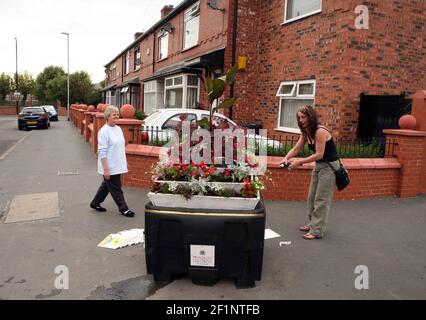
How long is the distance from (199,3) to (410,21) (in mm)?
8707

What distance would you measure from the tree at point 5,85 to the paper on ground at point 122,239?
63851mm

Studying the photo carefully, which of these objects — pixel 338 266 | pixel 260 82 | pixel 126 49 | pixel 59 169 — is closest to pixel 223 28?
pixel 260 82

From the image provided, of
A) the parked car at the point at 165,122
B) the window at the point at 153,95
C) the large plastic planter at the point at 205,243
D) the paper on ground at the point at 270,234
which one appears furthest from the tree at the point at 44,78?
the large plastic planter at the point at 205,243

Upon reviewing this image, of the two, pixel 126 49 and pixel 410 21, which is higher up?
pixel 126 49

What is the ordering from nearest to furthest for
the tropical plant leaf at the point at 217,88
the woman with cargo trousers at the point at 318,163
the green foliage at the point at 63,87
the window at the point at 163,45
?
the tropical plant leaf at the point at 217,88, the woman with cargo trousers at the point at 318,163, the window at the point at 163,45, the green foliage at the point at 63,87

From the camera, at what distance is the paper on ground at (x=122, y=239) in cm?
461

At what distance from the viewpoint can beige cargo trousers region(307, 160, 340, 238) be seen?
4.87 m

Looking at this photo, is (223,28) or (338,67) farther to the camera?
(223,28)

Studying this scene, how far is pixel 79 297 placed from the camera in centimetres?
341

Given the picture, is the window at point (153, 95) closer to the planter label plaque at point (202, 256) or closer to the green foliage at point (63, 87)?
the planter label plaque at point (202, 256)

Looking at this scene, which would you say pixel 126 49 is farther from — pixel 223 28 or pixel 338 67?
pixel 338 67
